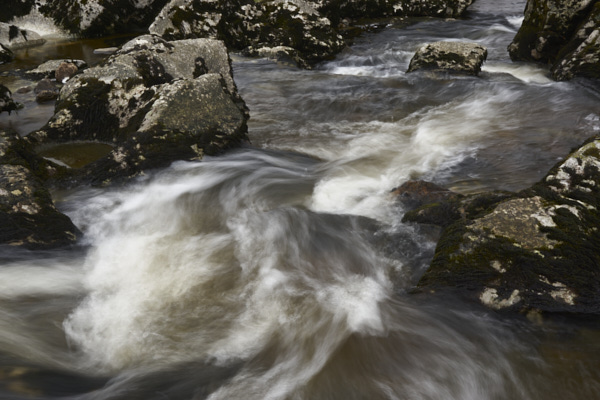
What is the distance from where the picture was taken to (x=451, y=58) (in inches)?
392

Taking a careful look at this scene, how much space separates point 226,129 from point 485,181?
11.6 feet

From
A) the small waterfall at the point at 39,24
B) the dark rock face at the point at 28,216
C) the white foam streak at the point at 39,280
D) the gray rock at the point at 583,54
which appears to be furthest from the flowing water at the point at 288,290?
the small waterfall at the point at 39,24

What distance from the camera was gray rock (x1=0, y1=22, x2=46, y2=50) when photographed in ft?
45.3

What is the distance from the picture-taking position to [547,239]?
140 inches

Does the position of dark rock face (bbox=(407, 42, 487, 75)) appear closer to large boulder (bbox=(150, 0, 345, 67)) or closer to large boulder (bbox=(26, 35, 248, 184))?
large boulder (bbox=(150, 0, 345, 67))

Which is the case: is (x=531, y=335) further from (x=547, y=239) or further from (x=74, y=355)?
(x=74, y=355)

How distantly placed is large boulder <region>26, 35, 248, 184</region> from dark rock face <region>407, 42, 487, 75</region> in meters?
4.64

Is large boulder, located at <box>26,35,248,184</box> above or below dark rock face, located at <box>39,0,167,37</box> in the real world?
below

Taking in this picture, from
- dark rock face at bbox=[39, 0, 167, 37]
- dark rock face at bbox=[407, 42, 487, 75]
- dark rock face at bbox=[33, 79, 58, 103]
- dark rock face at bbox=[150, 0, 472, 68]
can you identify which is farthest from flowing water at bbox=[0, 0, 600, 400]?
dark rock face at bbox=[39, 0, 167, 37]

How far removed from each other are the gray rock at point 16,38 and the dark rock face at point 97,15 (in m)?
0.97

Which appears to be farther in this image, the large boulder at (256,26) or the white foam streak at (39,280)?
the large boulder at (256,26)

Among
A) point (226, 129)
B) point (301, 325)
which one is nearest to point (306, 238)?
point (301, 325)

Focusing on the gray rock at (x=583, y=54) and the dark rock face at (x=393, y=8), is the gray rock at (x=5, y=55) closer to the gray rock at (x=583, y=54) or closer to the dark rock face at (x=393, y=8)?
the dark rock face at (x=393, y=8)

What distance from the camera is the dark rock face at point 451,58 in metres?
9.73
